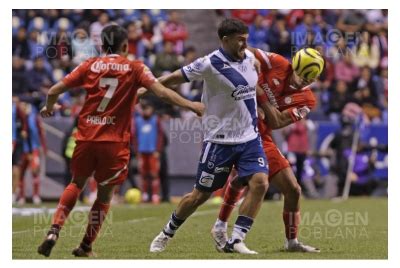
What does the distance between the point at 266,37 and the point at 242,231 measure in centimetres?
1812

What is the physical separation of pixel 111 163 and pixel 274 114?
7.07 feet

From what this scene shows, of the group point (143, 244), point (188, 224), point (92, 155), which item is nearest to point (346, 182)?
point (188, 224)

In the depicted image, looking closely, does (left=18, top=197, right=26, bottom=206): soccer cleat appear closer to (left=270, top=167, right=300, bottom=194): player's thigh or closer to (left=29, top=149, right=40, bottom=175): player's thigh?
(left=29, top=149, right=40, bottom=175): player's thigh

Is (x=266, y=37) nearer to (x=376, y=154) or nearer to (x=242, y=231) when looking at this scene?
(x=376, y=154)

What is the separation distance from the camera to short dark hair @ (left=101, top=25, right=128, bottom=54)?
11.1 meters

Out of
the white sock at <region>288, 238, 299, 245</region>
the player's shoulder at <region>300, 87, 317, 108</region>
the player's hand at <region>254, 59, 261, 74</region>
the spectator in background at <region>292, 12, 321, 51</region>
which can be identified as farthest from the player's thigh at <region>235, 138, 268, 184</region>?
the spectator in background at <region>292, 12, 321, 51</region>

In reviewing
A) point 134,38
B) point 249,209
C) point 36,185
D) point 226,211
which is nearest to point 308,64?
point 249,209

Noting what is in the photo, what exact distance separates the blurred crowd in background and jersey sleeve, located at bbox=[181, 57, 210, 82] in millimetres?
14112

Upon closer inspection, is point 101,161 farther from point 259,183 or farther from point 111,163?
point 259,183

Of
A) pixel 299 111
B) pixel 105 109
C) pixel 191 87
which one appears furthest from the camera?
pixel 191 87

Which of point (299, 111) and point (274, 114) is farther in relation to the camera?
point (299, 111)

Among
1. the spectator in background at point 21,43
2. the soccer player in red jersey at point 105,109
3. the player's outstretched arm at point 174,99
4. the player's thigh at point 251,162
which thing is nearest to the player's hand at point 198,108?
the player's outstretched arm at point 174,99

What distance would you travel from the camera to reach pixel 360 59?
29.7m

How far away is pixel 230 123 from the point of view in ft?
38.2
